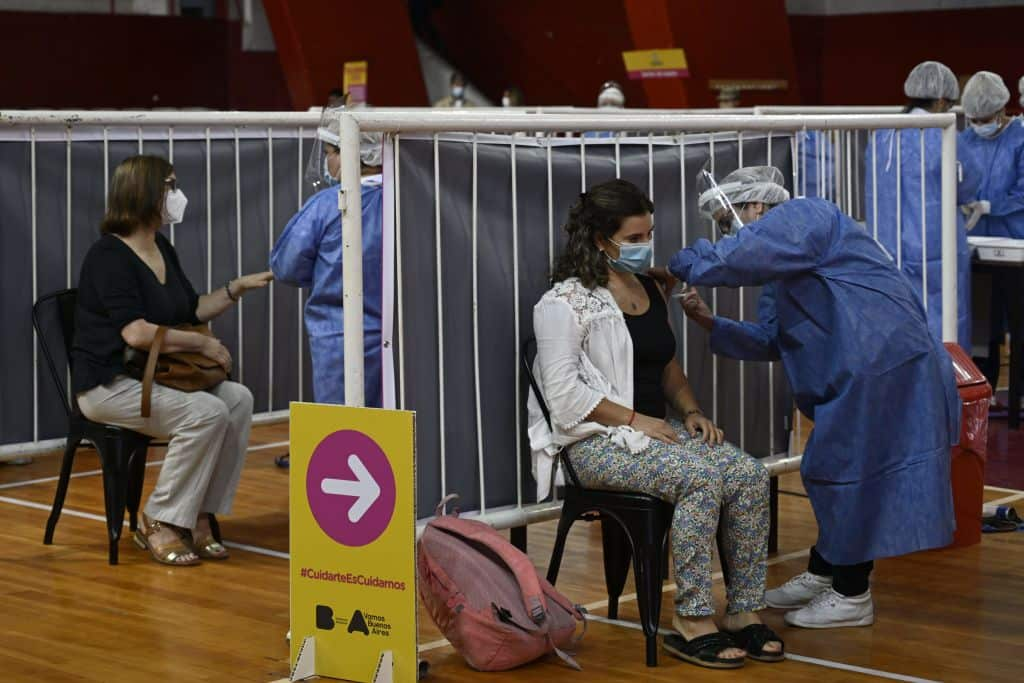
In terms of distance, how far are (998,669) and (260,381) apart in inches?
126

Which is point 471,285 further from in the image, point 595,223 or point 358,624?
point 358,624

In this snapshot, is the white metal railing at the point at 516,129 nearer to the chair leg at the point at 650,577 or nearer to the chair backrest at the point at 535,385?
the chair backrest at the point at 535,385

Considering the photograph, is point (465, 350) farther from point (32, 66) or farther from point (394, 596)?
point (32, 66)

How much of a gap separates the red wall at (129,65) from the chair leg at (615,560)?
36.5ft

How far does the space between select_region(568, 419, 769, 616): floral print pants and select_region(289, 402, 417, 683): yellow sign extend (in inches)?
24.5

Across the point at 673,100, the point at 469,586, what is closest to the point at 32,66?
the point at 673,100

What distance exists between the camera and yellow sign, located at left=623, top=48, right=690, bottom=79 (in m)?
13.4

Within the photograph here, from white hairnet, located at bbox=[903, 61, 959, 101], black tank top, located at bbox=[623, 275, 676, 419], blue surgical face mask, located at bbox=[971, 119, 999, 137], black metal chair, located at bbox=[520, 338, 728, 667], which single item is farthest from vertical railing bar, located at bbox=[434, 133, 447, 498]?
blue surgical face mask, located at bbox=[971, 119, 999, 137]

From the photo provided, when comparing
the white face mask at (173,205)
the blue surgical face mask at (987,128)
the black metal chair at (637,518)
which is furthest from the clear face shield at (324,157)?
the blue surgical face mask at (987,128)

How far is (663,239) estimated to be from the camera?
4.82 metres

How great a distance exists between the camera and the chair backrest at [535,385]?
422 centimetres

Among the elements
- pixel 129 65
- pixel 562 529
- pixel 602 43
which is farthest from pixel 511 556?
pixel 129 65

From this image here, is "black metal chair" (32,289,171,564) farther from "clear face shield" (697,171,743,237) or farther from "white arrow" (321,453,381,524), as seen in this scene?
"clear face shield" (697,171,743,237)

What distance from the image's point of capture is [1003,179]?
314 inches
